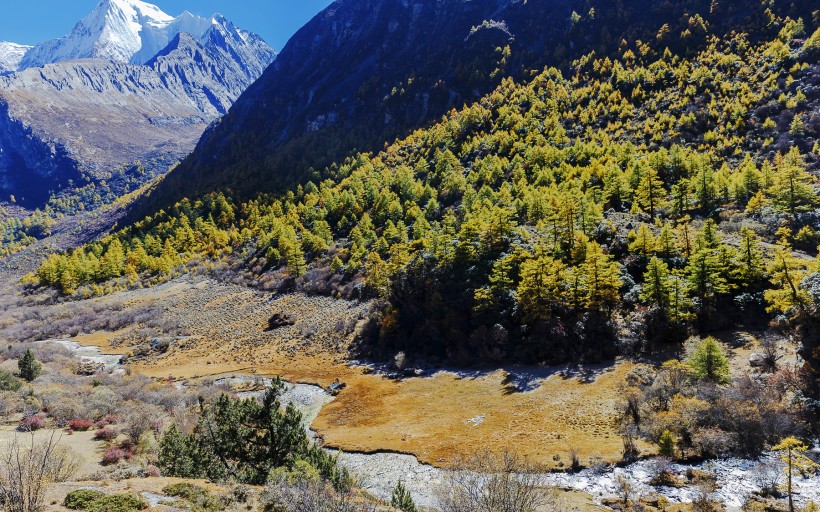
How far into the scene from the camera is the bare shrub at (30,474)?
29.9 feet

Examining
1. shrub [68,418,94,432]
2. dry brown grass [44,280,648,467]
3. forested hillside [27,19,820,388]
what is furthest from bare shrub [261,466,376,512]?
forested hillside [27,19,820,388]

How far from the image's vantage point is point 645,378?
28.1 m

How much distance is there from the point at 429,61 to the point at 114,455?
172 m

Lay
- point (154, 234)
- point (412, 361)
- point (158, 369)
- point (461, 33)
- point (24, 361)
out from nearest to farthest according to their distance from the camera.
A: point (24, 361) → point (412, 361) → point (158, 369) → point (154, 234) → point (461, 33)

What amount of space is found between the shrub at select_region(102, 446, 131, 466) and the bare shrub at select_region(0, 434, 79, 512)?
49.6 inches

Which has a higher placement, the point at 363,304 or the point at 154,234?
the point at 154,234

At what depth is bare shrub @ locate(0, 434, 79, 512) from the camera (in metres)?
9.12

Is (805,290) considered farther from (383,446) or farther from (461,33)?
(461,33)

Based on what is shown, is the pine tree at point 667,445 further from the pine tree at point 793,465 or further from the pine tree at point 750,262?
the pine tree at point 750,262

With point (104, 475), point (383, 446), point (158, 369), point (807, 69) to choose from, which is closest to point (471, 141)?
point (807, 69)

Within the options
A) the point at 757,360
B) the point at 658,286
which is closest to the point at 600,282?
the point at 658,286

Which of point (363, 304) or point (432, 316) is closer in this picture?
point (432, 316)

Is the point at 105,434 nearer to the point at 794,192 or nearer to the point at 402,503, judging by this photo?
the point at 402,503

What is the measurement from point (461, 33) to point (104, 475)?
183 meters
